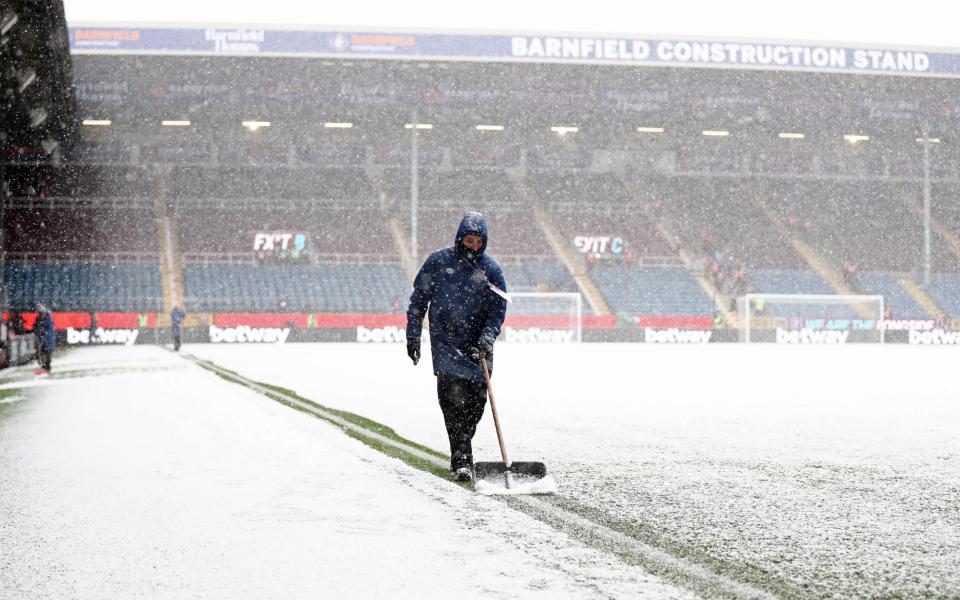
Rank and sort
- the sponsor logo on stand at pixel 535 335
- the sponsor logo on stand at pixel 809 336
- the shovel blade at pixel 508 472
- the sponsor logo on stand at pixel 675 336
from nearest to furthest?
the shovel blade at pixel 508 472 < the sponsor logo on stand at pixel 535 335 < the sponsor logo on stand at pixel 809 336 < the sponsor logo on stand at pixel 675 336

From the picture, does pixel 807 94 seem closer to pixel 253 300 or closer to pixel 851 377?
pixel 253 300

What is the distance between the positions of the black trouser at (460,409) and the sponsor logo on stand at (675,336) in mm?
39317

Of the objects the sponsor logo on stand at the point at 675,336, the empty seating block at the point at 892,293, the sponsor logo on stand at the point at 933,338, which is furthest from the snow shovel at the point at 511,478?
the empty seating block at the point at 892,293

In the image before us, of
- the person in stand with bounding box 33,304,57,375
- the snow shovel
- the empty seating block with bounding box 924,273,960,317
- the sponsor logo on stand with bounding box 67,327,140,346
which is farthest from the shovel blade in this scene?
the empty seating block with bounding box 924,273,960,317

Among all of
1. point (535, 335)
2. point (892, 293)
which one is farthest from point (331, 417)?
point (892, 293)

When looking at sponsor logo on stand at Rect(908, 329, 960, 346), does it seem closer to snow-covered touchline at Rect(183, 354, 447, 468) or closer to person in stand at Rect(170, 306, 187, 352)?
person in stand at Rect(170, 306, 187, 352)

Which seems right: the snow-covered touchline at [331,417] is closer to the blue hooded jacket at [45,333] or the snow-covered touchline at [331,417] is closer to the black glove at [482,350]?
the black glove at [482,350]

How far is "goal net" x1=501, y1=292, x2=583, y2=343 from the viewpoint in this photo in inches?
1797

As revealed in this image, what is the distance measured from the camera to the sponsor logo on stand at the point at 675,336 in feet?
152

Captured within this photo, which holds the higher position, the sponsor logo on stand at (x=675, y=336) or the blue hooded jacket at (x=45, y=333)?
the blue hooded jacket at (x=45, y=333)

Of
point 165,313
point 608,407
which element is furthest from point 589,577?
point 165,313

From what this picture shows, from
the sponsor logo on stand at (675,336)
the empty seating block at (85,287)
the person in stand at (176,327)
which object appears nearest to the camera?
the person in stand at (176,327)

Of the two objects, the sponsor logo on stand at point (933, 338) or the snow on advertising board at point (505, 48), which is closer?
the snow on advertising board at point (505, 48)

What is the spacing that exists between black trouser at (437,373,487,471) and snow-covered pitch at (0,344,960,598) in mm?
305
